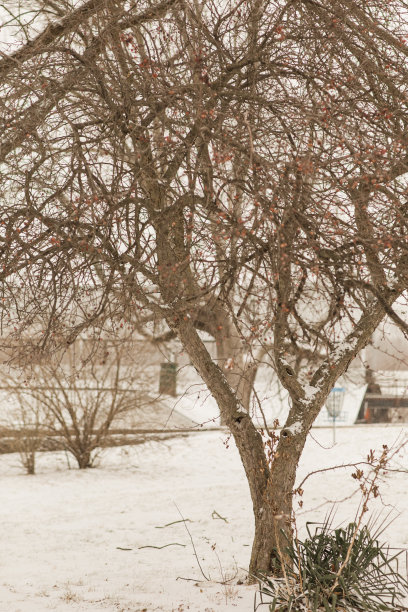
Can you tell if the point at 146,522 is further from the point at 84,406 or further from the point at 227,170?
the point at 227,170

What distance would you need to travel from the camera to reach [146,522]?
9289 millimetres

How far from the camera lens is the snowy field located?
5.93 meters

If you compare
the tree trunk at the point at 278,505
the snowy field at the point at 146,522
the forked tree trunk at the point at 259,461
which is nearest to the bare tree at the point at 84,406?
the snowy field at the point at 146,522

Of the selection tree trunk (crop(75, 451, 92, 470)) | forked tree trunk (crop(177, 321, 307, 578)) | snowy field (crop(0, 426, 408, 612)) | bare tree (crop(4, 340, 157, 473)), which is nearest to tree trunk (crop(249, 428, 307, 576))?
forked tree trunk (crop(177, 321, 307, 578))

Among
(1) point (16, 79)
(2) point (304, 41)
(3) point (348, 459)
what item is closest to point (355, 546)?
(2) point (304, 41)

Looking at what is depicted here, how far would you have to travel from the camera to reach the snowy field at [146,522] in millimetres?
5926

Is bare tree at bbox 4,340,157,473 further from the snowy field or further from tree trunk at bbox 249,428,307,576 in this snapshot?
tree trunk at bbox 249,428,307,576

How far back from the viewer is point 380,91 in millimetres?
5035

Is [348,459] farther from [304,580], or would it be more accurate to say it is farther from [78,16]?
[78,16]

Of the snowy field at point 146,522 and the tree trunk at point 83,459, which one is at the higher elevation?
the tree trunk at point 83,459

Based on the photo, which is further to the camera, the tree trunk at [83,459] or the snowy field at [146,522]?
the tree trunk at [83,459]

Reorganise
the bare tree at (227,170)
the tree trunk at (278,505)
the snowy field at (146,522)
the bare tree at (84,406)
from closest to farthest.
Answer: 1. the bare tree at (227,170)
2. the tree trunk at (278,505)
3. the snowy field at (146,522)
4. the bare tree at (84,406)

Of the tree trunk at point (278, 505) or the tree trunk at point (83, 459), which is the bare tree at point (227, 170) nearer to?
the tree trunk at point (278, 505)

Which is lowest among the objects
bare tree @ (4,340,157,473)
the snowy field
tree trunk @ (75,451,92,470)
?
the snowy field
